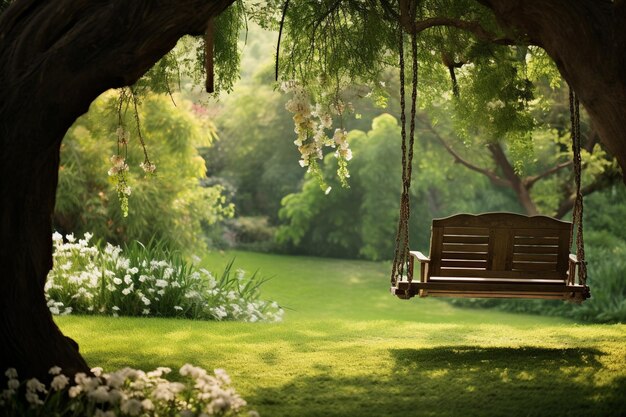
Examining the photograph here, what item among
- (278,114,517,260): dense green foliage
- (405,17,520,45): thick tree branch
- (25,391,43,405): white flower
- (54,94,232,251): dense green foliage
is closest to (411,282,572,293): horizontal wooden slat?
(405,17,520,45): thick tree branch

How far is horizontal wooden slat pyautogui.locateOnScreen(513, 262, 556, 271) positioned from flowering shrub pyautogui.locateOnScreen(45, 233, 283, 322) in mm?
3721

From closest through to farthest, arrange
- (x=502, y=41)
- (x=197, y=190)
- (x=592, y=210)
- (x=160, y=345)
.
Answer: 1. (x=502, y=41)
2. (x=160, y=345)
3. (x=197, y=190)
4. (x=592, y=210)

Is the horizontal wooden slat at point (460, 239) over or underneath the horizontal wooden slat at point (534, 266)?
over

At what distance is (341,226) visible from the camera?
22.5 m

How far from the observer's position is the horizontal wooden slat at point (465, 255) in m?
6.86

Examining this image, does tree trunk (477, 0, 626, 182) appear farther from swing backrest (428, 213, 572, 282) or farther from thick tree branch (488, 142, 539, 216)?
thick tree branch (488, 142, 539, 216)

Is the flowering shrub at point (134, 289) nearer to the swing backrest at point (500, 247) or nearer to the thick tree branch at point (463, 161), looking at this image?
the swing backrest at point (500, 247)

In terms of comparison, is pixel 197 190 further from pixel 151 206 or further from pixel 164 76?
pixel 164 76

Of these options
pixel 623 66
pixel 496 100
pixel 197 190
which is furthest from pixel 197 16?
pixel 197 190

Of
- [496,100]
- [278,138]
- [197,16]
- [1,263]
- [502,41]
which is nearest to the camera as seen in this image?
[1,263]

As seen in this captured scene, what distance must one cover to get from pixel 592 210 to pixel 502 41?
12803mm

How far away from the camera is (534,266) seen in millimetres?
7012

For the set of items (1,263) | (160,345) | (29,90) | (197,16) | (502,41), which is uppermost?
(502,41)

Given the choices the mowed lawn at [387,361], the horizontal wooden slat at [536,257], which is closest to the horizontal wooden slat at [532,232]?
the horizontal wooden slat at [536,257]
